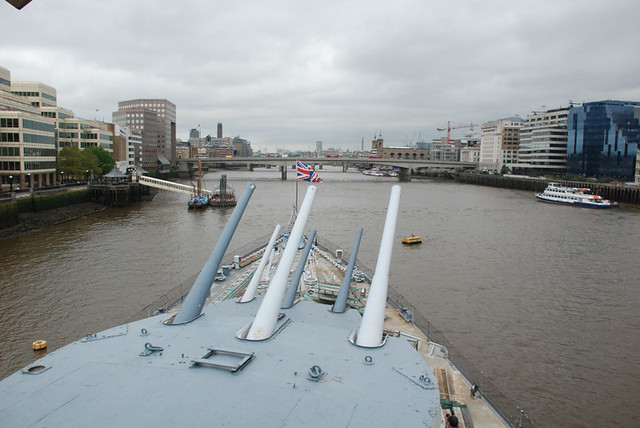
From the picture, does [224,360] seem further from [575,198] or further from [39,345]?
[575,198]

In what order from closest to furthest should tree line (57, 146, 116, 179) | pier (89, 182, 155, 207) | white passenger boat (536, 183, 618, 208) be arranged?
pier (89, 182, 155, 207)
tree line (57, 146, 116, 179)
white passenger boat (536, 183, 618, 208)

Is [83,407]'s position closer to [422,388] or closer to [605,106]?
[422,388]

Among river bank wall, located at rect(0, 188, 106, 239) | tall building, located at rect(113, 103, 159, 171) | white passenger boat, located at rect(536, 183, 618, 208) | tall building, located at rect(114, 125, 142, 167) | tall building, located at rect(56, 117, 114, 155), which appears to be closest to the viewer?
river bank wall, located at rect(0, 188, 106, 239)

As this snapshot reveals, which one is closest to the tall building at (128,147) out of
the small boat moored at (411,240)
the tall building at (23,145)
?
the tall building at (23,145)

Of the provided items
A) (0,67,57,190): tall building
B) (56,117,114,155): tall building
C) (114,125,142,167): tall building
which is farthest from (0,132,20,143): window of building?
(114,125,142,167): tall building

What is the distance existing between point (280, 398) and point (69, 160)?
179 ft

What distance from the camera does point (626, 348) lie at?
52.3 ft

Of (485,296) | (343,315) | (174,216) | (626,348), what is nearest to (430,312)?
(485,296)

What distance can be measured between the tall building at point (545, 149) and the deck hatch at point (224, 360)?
104 metres

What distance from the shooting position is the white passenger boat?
5641 cm

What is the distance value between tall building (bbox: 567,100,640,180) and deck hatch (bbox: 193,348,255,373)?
90.6m

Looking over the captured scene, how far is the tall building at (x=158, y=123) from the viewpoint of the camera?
396 feet

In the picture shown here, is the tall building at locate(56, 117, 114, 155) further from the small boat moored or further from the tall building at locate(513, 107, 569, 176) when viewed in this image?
the tall building at locate(513, 107, 569, 176)

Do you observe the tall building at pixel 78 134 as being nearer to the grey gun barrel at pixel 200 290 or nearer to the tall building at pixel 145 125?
the tall building at pixel 145 125
